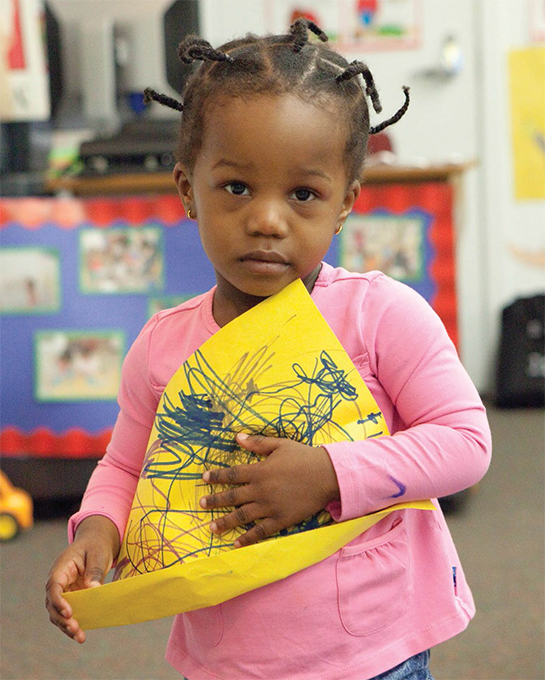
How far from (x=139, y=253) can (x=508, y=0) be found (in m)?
2.41

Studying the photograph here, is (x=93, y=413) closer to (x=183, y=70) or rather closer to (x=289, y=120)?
(x=183, y=70)

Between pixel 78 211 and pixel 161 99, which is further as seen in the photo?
pixel 78 211

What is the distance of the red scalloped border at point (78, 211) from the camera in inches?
79.5

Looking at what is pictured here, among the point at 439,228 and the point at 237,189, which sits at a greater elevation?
the point at 237,189

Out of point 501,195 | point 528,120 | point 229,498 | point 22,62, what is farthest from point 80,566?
point 528,120

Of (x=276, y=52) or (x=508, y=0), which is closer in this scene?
(x=276, y=52)

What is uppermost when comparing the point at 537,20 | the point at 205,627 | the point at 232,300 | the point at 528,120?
the point at 537,20

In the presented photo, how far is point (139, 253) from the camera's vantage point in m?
2.03

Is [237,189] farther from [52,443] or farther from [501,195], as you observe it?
[501,195]

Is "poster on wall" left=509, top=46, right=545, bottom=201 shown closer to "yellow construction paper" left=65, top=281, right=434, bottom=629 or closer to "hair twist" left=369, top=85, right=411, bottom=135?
"hair twist" left=369, top=85, right=411, bottom=135

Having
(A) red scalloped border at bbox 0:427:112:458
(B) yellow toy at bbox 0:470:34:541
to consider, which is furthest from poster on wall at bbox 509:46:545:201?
(B) yellow toy at bbox 0:470:34:541

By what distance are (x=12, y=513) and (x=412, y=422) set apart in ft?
5.26

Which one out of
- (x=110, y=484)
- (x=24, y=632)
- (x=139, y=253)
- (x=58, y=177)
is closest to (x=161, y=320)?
(x=110, y=484)

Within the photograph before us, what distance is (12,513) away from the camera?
A: 200 cm
